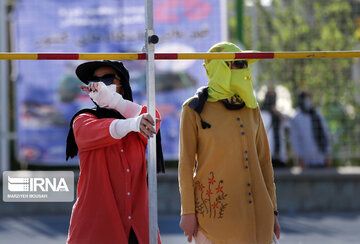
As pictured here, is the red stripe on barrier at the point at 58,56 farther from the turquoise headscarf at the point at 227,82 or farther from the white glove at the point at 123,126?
the turquoise headscarf at the point at 227,82

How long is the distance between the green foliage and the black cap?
666 cm

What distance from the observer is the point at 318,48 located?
10625 mm

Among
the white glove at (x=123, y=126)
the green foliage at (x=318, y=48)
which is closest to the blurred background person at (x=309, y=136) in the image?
the green foliage at (x=318, y=48)

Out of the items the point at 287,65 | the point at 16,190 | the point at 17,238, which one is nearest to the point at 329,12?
the point at 287,65

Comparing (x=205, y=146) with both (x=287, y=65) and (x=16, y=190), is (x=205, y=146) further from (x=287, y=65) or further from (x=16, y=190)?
(x=287, y=65)

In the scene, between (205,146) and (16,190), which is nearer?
(205,146)

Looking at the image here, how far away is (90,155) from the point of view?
13.0 ft

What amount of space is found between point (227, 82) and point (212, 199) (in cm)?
64

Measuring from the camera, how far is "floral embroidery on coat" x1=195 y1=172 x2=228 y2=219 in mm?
4043

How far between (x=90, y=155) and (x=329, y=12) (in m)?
7.51

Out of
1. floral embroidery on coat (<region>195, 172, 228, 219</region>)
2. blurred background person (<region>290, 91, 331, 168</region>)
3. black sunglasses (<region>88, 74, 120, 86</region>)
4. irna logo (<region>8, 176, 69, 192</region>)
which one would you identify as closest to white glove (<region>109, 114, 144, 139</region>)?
black sunglasses (<region>88, 74, 120, 86</region>)

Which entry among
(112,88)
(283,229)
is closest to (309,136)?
(283,229)

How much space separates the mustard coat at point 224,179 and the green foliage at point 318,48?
659 centimetres

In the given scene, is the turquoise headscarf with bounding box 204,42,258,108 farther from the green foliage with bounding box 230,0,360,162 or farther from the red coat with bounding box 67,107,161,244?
the green foliage with bounding box 230,0,360,162
